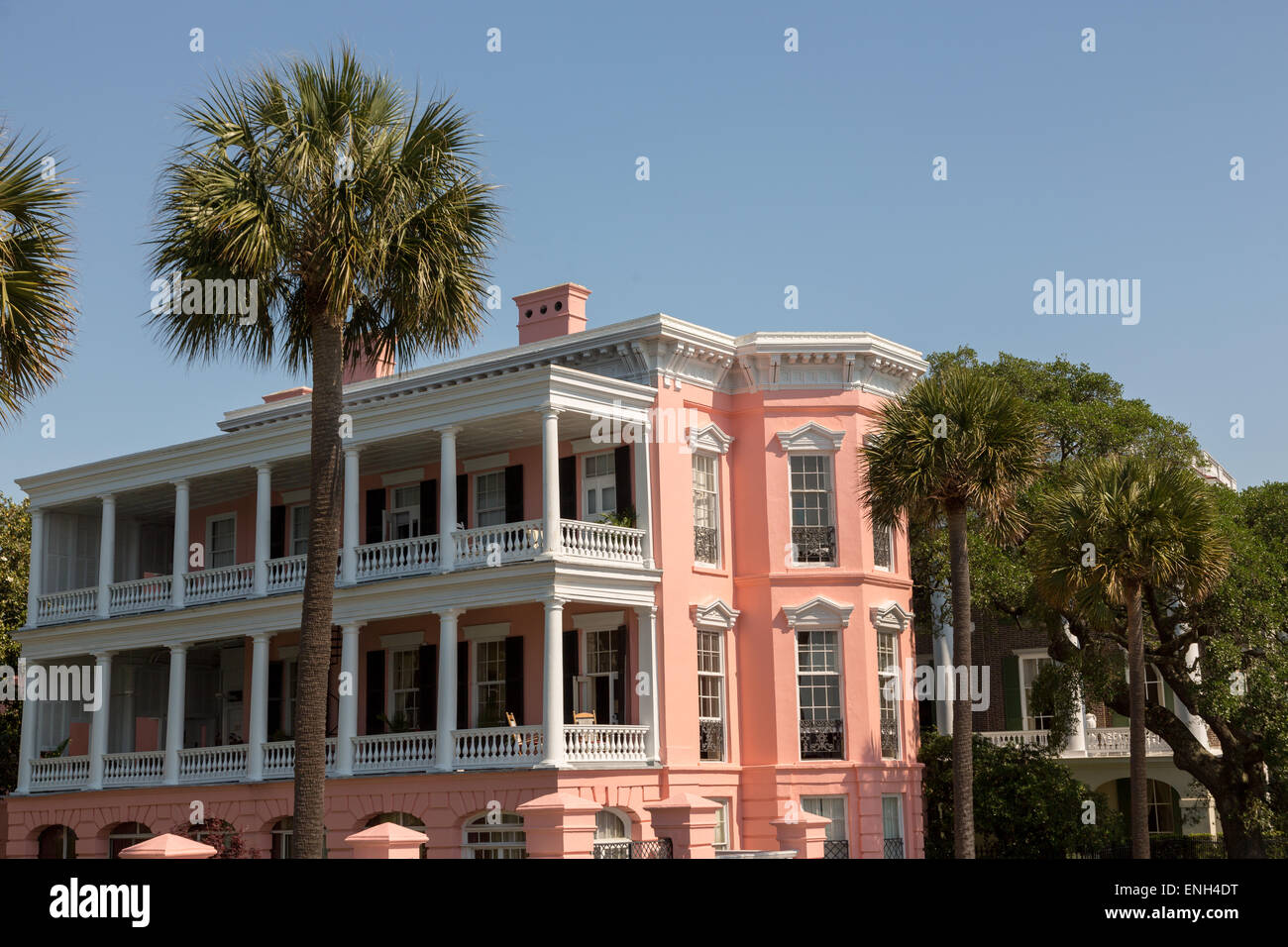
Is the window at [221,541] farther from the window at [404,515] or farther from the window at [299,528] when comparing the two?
the window at [404,515]

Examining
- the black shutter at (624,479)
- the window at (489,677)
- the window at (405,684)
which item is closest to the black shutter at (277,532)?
the window at (405,684)

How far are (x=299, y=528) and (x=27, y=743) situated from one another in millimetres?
8359

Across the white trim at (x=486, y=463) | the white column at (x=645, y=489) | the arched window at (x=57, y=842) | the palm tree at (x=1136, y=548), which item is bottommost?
the arched window at (x=57, y=842)

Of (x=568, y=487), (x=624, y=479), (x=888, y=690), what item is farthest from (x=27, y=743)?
(x=888, y=690)

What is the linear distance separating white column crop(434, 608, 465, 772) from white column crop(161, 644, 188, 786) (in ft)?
23.7

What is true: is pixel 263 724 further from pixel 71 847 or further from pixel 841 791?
pixel 841 791

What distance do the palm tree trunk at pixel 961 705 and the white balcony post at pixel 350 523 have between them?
40.2 ft

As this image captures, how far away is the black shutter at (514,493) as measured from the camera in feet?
103

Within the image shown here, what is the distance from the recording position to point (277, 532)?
35656 mm

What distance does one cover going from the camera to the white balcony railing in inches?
1113

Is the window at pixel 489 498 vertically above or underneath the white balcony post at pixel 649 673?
above
